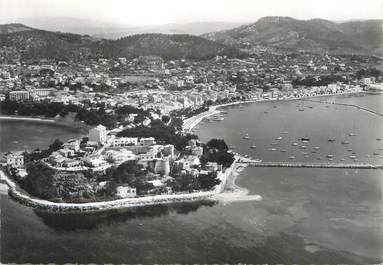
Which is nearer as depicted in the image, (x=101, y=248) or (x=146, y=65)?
(x=101, y=248)

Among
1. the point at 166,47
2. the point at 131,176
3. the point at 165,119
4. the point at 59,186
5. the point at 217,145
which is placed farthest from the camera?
the point at 166,47

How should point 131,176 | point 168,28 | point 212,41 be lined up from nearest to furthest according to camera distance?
point 131,176 → point 168,28 → point 212,41

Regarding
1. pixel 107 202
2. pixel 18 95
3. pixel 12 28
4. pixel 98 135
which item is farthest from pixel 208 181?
pixel 12 28

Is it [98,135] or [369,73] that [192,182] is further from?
[369,73]

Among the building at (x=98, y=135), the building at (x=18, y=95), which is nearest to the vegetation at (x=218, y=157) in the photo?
the building at (x=98, y=135)

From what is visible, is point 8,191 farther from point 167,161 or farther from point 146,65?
point 146,65

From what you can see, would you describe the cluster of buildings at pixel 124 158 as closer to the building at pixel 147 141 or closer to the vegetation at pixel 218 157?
the building at pixel 147 141

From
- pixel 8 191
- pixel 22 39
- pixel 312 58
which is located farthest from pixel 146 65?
pixel 8 191
